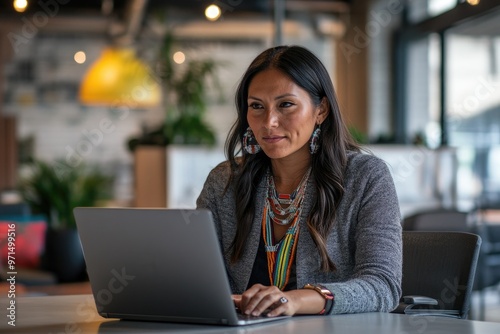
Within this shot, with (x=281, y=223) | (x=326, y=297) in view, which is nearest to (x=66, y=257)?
(x=281, y=223)

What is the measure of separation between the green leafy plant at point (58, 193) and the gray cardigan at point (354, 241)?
5.41 metres

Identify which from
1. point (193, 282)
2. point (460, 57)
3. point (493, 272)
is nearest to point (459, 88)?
point (460, 57)

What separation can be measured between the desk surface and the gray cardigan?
0.42ft

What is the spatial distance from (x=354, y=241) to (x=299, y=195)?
192 millimetres

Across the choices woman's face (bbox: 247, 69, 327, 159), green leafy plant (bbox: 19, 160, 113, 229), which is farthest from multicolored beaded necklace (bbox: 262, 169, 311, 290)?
green leafy plant (bbox: 19, 160, 113, 229)

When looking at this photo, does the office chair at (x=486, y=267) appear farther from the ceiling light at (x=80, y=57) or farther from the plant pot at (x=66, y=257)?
the ceiling light at (x=80, y=57)

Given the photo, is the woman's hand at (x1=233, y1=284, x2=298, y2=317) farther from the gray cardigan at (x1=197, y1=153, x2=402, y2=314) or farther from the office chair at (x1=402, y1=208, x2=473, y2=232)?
the office chair at (x1=402, y1=208, x2=473, y2=232)

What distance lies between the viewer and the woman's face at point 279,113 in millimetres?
2039

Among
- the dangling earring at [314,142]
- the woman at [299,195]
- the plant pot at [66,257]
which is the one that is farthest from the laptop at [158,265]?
the plant pot at [66,257]

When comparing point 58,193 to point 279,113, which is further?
point 58,193

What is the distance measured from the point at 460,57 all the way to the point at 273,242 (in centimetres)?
708

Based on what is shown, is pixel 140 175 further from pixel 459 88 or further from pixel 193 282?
pixel 193 282

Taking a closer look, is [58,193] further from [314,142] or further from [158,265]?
[158,265]

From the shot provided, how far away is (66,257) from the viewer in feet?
19.5
